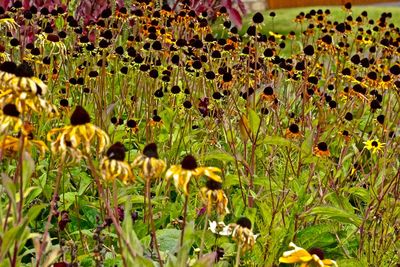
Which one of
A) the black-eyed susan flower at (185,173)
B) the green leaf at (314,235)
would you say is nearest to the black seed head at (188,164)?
the black-eyed susan flower at (185,173)

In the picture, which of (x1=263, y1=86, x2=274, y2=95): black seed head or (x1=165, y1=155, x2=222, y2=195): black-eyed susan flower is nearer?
(x1=165, y1=155, x2=222, y2=195): black-eyed susan flower

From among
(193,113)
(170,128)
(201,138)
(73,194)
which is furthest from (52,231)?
(193,113)

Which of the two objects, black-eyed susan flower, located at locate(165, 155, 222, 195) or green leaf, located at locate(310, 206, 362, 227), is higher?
black-eyed susan flower, located at locate(165, 155, 222, 195)

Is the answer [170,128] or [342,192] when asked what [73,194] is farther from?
[342,192]

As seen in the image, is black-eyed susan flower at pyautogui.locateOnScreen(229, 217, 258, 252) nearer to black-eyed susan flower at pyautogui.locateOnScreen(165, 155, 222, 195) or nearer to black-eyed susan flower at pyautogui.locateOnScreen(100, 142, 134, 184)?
black-eyed susan flower at pyautogui.locateOnScreen(165, 155, 222, 195)

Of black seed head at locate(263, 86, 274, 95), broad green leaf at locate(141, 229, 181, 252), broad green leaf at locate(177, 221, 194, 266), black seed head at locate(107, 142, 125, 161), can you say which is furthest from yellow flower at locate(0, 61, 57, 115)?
black seed head at locate(263, 86, 274, 95)

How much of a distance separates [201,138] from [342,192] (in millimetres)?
800

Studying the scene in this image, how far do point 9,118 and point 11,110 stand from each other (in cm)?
3

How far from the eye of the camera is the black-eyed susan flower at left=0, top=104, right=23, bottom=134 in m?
1.88

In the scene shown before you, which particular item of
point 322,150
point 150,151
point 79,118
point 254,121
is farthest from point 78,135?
point 322,150

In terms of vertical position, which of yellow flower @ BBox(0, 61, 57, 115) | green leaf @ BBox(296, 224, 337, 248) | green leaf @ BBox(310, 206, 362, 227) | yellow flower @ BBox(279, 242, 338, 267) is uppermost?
yellow flower @ BBox(0, 61, 57, 115)

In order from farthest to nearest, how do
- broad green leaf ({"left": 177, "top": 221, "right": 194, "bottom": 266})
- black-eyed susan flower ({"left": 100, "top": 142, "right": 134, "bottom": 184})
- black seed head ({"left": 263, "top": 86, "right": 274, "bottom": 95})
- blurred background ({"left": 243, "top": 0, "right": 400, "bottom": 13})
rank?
blurred background ({"left": 243, "top": 0, "right": 400, "bottom": 13}) < black seed head ({"left": 263, "top": 86, "right": 274, "bottom": 95}) < broad green leaf ({"left": 177, "top": 221, "right": 194, "bottom": 266}) < black-eyed susan flower ({"left": 100, "top": 142, "right": 134, "bottom": 184})

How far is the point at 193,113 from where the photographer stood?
434 cm

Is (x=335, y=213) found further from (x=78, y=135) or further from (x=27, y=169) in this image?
(x=78, y=135)
